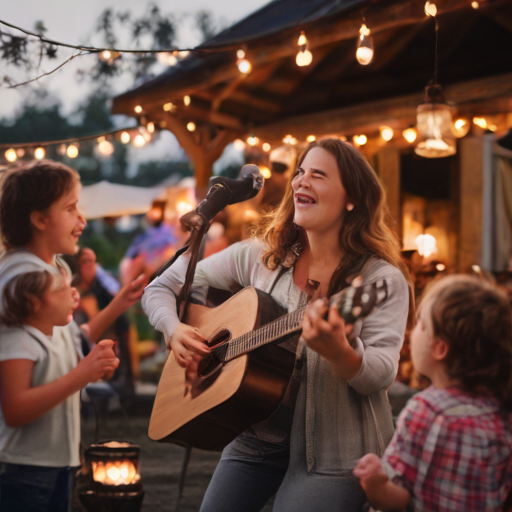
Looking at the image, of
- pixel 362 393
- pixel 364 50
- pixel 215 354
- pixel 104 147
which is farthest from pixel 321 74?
pixel 362 393

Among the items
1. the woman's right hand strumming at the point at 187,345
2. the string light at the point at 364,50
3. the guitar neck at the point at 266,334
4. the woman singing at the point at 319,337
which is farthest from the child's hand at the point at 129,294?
the string light at the point at 364,50

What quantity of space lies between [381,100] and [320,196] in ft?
17.5

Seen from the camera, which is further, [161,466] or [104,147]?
[104,147]

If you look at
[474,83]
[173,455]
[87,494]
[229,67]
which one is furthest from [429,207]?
[87,494]

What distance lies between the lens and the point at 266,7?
24.2 feet

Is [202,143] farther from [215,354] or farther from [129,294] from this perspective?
[215,354]

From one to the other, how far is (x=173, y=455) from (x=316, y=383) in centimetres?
432

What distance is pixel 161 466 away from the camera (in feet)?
18.1

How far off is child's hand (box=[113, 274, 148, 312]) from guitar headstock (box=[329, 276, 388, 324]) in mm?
1137

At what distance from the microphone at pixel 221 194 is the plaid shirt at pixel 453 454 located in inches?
43.2

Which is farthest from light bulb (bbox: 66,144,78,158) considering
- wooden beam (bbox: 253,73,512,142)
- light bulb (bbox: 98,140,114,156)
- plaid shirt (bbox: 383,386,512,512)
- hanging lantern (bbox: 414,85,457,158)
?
plaid shirt (bbox: 383,386,512,512)

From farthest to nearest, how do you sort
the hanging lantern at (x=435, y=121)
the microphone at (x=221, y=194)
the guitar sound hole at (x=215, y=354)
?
the hanging lantern at (x=435, y=121) < the microphone at (x=221, y=194) < the guitar sound hole at (x=215, y=354)

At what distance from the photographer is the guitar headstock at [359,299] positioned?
1.61m

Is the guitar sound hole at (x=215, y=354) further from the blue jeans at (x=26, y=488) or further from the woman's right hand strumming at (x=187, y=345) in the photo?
the blue jeans at (x=26, y=488)
